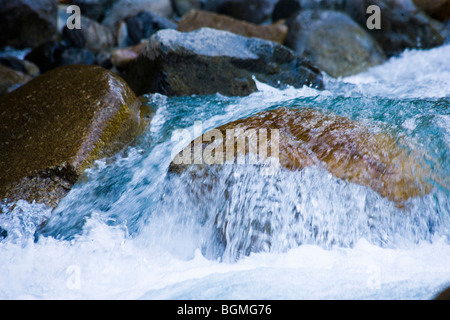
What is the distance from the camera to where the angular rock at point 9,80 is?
5.69m

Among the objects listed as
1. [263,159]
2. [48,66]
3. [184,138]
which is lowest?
[48,66]

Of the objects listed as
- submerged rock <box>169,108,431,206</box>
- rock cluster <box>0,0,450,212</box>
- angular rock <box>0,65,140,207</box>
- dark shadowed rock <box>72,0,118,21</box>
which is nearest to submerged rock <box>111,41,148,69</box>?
rock cluster <box>0,0,450,212</box>

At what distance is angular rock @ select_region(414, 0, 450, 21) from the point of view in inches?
303

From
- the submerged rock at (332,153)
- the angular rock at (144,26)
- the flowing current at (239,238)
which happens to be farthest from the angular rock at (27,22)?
the submerged rock at (332,153)

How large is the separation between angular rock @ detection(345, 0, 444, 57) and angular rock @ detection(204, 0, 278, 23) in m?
2.43

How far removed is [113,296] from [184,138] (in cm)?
184

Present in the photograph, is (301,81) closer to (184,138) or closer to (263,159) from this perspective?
(184,138)

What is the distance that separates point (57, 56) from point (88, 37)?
89cm

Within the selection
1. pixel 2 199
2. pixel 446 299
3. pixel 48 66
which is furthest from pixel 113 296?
pixel 48 66

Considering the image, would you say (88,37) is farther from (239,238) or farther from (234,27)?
(239,238)

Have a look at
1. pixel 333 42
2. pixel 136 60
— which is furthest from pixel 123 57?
pixel 333 42

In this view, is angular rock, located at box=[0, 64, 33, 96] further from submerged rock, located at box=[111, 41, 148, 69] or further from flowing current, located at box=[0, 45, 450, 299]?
flowing current, located at box=[0, 45, 450, 299]

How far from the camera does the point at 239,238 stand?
2.82 metres

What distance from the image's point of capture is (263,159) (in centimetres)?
300
